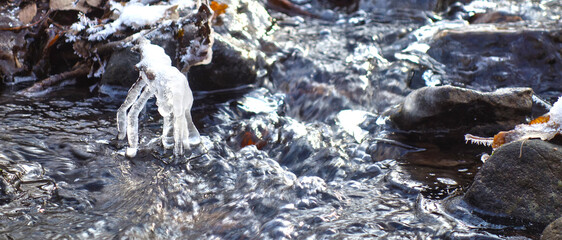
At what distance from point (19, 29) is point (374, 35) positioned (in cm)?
370

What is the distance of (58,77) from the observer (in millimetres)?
4574

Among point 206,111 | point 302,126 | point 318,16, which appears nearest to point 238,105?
point 206,111

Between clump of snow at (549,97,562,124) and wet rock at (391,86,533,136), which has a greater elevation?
clump of snow at (549,97,562,124)

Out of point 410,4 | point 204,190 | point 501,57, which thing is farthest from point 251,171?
point 410,4

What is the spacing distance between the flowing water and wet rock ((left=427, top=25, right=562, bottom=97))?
0.35 meters

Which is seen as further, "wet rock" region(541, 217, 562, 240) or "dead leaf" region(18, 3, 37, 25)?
"dead leaf" region(18, 3, 37, 25)

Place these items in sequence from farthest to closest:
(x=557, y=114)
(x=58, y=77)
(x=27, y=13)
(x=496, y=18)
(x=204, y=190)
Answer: (x=496, y=18), (x=27, y=13), (x=58, y=77), (x=204, y=190), (x=557, y=114)

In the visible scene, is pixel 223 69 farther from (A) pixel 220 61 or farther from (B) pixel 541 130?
(B) pixel 541 130

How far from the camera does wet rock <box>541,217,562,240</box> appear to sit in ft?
7.02

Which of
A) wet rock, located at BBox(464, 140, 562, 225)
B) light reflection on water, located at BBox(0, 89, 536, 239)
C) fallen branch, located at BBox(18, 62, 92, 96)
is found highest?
wet rock, located at BBox(464, 140, 562, 225)

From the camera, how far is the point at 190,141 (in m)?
3.54

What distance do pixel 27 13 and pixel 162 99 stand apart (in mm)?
2438

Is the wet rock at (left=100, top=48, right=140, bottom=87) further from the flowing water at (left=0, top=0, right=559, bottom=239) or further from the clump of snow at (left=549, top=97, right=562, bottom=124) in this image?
the clump of snow at (left=549, top=97, right=562, bottom=124)

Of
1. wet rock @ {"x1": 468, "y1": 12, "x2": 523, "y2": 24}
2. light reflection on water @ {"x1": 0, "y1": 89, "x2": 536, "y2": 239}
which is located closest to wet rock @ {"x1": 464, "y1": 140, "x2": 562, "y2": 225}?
light reflection on water @ {"x1": 0, "y1": 89, "x2": 536, "y2": 239}
